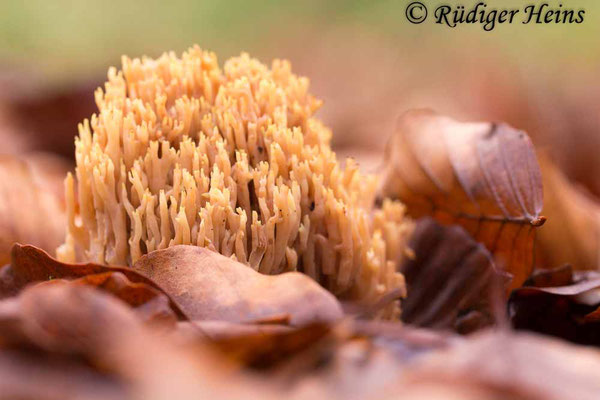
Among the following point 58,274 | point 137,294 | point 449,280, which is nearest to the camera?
point 137,294

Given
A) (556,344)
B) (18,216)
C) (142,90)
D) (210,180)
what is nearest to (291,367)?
(556,344)

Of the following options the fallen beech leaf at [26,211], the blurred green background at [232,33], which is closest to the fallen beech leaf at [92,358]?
the fallen beech leaf at [26,211]

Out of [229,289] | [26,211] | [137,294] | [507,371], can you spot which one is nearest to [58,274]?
[137,294]

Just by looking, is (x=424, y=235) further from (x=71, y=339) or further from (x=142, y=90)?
(x=71, y=339)

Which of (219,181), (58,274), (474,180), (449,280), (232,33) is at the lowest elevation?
(58,274)

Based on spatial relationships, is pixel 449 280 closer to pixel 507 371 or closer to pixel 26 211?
pixel 507 371

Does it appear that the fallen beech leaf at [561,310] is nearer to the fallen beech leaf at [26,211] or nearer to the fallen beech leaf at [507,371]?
the fallen beech leaf at [507,371]
